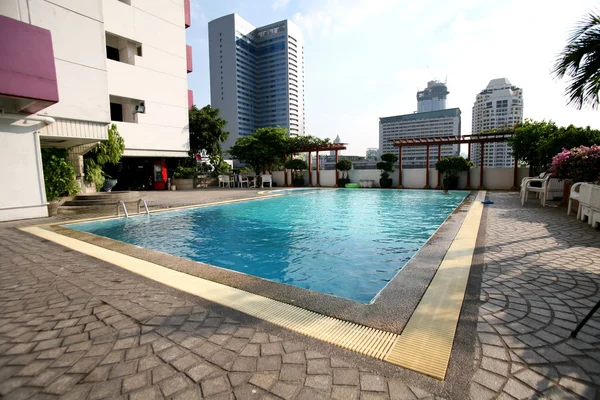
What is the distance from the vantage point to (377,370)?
1.75 m

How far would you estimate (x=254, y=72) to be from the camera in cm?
10669

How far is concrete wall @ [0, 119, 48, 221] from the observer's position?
7.48 m

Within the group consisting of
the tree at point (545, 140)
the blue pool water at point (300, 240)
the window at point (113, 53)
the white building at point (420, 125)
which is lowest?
the blue pool water at point (300, 240)

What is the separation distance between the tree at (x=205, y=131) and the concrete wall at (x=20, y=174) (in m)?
16.1

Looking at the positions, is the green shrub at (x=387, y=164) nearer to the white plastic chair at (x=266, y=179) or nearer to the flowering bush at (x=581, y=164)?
the white plastic chair at (x=266, y=179)

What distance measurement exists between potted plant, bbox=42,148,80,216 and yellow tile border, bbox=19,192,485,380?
7.63m

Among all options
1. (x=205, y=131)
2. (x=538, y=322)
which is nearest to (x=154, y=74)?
(x=205, y=131)

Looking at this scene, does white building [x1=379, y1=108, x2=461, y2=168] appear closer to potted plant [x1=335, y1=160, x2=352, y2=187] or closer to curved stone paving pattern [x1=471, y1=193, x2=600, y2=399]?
potted plant [x1=335, y1=160, x2=352, y2=187]

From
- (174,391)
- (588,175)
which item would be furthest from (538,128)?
(174,391)

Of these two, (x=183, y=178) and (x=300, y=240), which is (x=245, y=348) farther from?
(x=183, y=178)

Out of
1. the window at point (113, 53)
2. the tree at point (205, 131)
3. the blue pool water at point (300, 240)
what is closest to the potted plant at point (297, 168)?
the tree at point (205, 131)

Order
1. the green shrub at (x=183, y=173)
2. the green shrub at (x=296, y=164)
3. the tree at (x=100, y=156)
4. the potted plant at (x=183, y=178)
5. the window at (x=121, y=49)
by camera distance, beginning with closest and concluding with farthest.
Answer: the tree at (x=100, y=156)
the window at (x=121, y=49)
the potted plant at (x=183, y=178)
the green shrub at (x=183, y=173)
the green shrub at (x=296, y=164)

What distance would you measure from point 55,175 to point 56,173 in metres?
0.07

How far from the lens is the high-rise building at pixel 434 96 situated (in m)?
120
